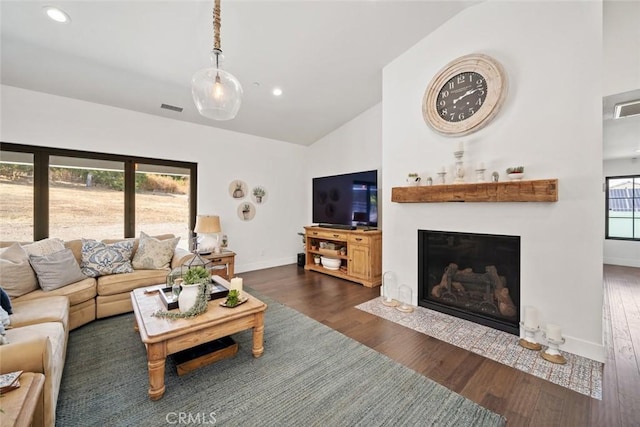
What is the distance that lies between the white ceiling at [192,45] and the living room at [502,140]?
1.10 feet

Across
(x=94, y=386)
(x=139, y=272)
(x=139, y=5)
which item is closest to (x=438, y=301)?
(x=94, y=386)

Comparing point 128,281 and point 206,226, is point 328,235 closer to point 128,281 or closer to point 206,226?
point 206,226

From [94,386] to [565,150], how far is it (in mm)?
4216

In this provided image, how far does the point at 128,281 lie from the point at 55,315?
928 millimetres

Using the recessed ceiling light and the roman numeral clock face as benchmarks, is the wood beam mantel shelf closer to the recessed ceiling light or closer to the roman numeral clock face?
the roman numeral clock face

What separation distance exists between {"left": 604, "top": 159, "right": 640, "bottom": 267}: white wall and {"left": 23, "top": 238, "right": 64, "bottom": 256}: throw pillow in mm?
9789

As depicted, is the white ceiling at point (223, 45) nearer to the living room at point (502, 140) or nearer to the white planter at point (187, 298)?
the living room at point (502, 140)

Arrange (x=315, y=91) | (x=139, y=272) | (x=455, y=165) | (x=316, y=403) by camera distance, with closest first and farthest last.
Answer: (x=316, y=403) < (x=455, y=165) < (x=139, y=272) < (x=315, y=91)

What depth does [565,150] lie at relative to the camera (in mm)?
2258

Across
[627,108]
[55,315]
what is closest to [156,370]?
[55,315]

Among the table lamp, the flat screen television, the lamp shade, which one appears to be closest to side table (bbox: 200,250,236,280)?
the table lamp

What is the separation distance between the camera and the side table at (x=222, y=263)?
13.0ft

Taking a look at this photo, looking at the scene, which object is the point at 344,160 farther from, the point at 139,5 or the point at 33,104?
the point at 33,104

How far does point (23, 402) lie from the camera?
3.55ft
